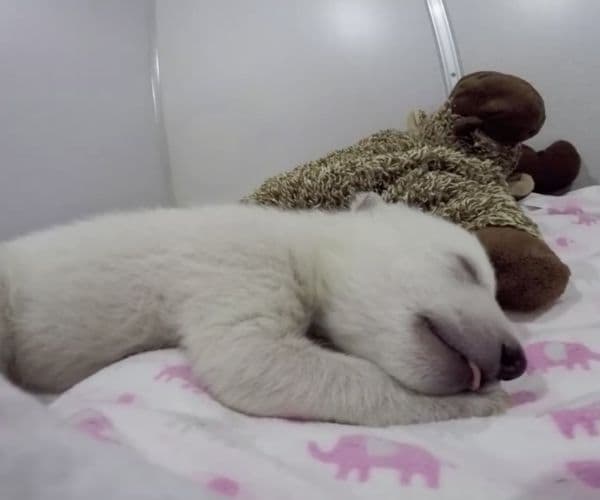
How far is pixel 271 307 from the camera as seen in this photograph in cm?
97

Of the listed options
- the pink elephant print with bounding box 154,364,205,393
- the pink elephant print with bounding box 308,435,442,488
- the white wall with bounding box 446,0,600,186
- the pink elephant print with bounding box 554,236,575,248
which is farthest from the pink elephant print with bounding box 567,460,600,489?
the white wall with bounding box 446,0,600,186

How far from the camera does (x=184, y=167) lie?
6.81 feet

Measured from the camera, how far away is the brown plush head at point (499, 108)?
1.73 m

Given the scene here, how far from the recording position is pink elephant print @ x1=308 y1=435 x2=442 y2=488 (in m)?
0.70

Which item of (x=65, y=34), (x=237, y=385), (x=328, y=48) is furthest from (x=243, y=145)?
(x=237, y=385)

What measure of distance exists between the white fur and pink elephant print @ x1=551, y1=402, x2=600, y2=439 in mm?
91

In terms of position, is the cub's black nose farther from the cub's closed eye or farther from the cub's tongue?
the cub's closed eye

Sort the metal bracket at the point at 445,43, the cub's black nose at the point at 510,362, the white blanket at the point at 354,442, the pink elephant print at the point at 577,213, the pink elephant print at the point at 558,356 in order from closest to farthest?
the white blanket at the point at 354,442, the cub's black nose at the point at 510,362, the pink elephant print at the point at 558,356, the pink elephant print at the point at 577,213, the metal bracket at the point at 445,43

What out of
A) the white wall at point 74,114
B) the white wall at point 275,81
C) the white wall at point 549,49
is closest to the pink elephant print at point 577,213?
the white wall at point 549,49

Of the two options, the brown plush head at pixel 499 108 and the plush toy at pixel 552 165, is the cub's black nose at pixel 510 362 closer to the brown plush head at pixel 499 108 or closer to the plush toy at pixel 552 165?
the brown plush head at pixel 499 108

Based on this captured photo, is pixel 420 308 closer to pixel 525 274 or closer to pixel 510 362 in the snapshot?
pixel 510 362

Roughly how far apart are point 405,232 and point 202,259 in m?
0.33

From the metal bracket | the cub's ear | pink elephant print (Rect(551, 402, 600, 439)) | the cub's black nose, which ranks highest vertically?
the metal bracket

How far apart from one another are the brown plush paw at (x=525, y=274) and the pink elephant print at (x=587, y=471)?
1.88ft
